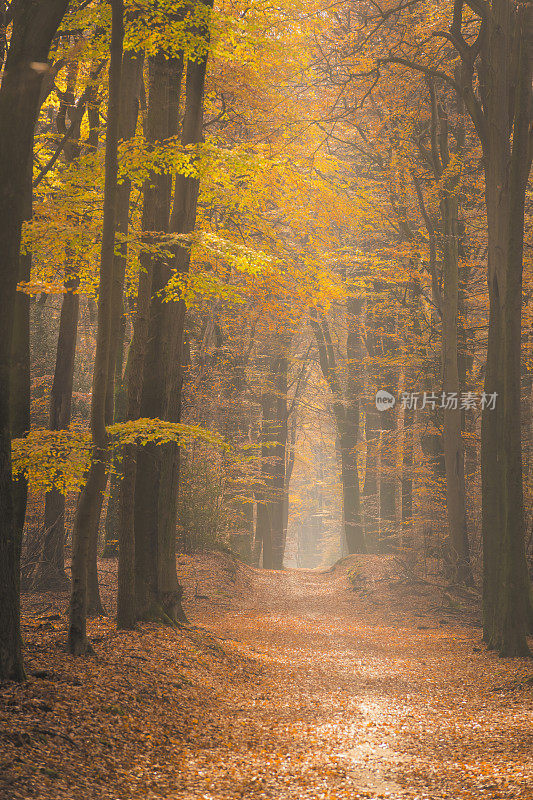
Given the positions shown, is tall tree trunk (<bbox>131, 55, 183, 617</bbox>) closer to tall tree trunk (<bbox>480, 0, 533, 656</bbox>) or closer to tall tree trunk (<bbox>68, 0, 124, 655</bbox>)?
tall tree trunk (<bbox>68, 0, 124, 655</bbox>)

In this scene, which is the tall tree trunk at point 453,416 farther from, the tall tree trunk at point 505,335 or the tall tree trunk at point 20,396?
the tall tree trunk at point 20,396

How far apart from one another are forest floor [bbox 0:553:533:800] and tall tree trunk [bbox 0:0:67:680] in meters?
0.55

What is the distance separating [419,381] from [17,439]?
13.6m

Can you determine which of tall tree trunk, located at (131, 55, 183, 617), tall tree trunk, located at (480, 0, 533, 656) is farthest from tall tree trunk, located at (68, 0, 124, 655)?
tall tree trunk, located at (480, 0, 533, 656)

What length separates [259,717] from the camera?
6375 mm

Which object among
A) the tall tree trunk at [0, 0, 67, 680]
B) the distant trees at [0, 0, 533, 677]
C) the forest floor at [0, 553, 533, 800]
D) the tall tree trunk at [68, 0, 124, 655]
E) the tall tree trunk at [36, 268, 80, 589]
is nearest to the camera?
the forest floor at [0, 553, 533, 800]

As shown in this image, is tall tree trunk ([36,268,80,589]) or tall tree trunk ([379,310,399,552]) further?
tall tree trunk ([379,310,399,552])

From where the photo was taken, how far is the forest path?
457cm

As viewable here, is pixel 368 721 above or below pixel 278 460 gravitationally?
below

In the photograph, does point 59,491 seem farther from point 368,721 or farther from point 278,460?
point 278,460

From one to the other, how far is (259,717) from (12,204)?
5.12 meters

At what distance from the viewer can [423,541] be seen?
1741cm

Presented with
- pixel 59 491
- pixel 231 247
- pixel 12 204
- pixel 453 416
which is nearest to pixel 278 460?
pixel 453 416

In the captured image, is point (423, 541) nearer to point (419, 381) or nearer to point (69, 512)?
point (419, 381)
